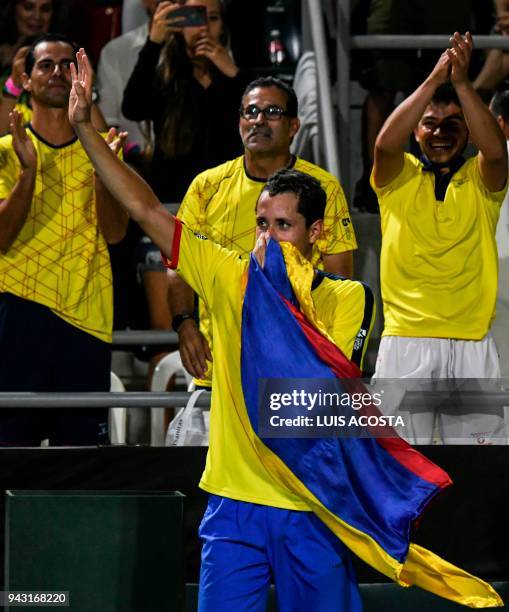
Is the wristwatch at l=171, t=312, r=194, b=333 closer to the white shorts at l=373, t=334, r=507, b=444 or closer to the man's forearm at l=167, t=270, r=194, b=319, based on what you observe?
the man's forearm at l=167, t=270, r=194, b=319

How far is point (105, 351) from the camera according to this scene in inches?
237

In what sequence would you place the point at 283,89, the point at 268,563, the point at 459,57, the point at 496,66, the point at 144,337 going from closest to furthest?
the point at 268,563, the point at 459,57, the point at 283,89, the point at 144,337, the point at 496,66

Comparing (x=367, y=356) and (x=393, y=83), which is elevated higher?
(x=393, y=83)

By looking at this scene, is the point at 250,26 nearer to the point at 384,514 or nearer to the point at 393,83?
the point at 393,83

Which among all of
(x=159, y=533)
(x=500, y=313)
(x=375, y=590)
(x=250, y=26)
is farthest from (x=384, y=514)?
(x=250, y=26)

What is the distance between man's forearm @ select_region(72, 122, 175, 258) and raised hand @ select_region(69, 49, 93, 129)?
0.03 meters

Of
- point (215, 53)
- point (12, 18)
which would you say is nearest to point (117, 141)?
point (215, 53)

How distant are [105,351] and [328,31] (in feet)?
10.2

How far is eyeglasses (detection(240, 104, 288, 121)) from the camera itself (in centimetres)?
595

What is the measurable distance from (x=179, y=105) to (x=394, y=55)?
1.31 metres

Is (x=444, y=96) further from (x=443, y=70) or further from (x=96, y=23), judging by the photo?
(x=96, y=23)

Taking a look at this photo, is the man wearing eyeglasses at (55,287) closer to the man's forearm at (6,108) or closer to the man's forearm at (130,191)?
the man's forearm at (6,108)

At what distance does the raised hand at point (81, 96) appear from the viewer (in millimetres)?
4371

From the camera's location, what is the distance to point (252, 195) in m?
5.93
